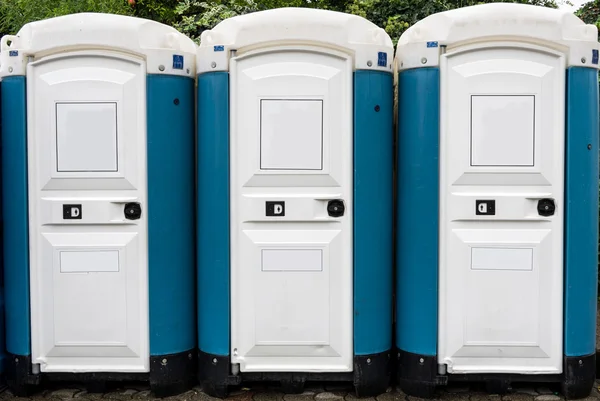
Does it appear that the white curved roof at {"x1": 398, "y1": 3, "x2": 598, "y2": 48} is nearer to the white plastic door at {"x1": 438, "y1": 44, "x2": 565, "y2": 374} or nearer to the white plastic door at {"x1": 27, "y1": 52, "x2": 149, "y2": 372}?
the white plastic door at {"x1": 438, "y1": 44, "x2": 565, "y2": 374}

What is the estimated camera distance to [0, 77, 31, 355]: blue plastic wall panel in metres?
2.87

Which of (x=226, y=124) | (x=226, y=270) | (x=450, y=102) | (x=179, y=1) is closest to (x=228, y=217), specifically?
(x=226, y=270)

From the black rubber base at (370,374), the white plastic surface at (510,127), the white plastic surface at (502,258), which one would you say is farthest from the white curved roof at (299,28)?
the black rubber base at (370,374)

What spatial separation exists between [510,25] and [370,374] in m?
1.95

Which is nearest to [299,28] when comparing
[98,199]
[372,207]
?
[372,207]

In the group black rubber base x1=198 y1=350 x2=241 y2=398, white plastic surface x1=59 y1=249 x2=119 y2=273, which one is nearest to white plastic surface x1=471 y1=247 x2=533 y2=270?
black rubber base x1=198 y1=350 x2=241 y2=398

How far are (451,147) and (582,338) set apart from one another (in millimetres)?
1228

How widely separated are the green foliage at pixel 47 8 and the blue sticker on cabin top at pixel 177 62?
3.96m

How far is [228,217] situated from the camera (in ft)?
9.35

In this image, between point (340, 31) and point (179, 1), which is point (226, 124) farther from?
point (179, 1)

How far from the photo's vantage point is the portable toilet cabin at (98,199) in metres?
2.82

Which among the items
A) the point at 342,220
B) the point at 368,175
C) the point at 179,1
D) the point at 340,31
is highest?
the point at 179,1

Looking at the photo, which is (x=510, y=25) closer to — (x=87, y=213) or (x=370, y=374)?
(x=370, y=374)

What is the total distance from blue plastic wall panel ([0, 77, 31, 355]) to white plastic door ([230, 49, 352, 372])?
44.2 inches
